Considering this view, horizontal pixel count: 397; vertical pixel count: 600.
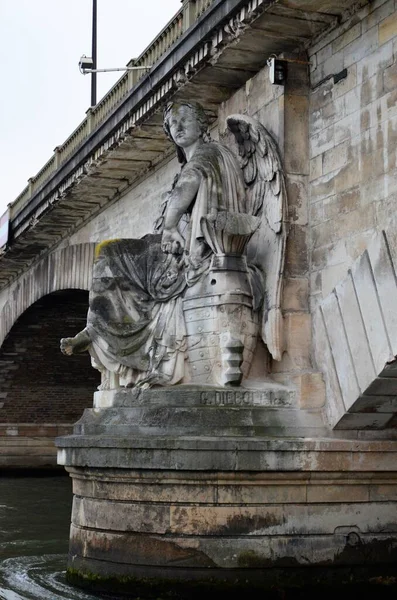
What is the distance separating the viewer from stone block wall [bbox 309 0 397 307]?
9414 mm

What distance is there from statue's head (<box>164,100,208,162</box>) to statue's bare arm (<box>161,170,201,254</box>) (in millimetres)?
497

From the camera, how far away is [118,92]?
15547 millimetres

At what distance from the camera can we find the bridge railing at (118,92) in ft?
40.6

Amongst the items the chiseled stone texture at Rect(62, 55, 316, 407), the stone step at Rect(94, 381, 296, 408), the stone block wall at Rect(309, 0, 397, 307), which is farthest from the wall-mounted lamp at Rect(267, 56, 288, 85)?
the stone step at Rect(94, 381, 296, 408)

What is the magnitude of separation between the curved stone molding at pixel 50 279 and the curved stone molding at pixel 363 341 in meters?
8.27

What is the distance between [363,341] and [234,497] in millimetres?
1660

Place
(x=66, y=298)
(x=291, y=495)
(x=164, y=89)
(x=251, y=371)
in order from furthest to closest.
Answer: (x=66, y=298), (x=164, y=89), (x=251, y=371), (x=291, y=495)

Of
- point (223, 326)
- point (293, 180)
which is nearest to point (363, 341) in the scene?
point (223, 326)

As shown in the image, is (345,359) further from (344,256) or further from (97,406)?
(97,406)

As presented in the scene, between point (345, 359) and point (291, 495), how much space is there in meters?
1.21

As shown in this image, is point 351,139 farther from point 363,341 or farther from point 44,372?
point 44,372

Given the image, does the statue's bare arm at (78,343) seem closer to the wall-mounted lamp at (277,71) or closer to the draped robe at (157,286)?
the draped robe at (157,286)

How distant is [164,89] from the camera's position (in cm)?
1235

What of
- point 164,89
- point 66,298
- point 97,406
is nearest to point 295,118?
point 164,89
